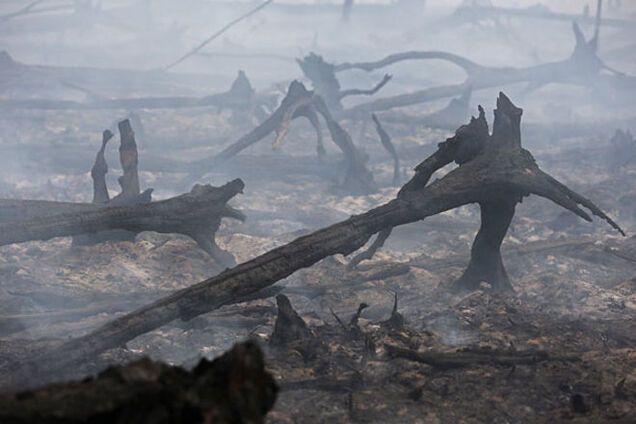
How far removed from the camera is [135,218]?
A: 5.42 meters

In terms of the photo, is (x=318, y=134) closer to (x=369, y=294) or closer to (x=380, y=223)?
(x=369, y=294)

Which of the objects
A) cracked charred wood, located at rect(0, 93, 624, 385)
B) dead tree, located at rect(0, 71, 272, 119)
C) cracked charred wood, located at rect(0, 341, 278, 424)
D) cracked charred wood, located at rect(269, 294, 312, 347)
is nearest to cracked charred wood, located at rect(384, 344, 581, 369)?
cracked charred wood, located at rect(269, 294, 312, 347)

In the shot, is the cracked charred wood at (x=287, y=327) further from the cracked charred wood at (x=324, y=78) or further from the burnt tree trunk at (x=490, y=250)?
the cracked charred wood at (x=324, y=78)

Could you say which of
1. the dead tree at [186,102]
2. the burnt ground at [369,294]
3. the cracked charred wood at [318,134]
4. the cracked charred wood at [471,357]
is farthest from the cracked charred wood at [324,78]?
the cracked charred wood at [471,357]

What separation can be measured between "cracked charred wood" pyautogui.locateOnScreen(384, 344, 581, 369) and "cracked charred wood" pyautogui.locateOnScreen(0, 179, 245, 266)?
2382mm

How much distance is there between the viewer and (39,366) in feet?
11.9

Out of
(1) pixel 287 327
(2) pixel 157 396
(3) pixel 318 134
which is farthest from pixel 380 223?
(3) pixel 318 134

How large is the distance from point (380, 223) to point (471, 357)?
1294 mm

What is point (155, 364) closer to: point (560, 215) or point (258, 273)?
point (258, 273)

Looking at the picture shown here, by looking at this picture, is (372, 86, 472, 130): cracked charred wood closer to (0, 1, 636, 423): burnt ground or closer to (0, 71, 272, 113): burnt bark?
(0, 1, 636, 423): burnt ground

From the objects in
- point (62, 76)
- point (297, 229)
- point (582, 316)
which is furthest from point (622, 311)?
point (62, 76)

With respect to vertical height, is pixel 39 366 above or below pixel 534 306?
above

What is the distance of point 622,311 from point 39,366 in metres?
5.15

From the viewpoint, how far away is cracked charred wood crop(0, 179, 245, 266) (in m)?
4.77
